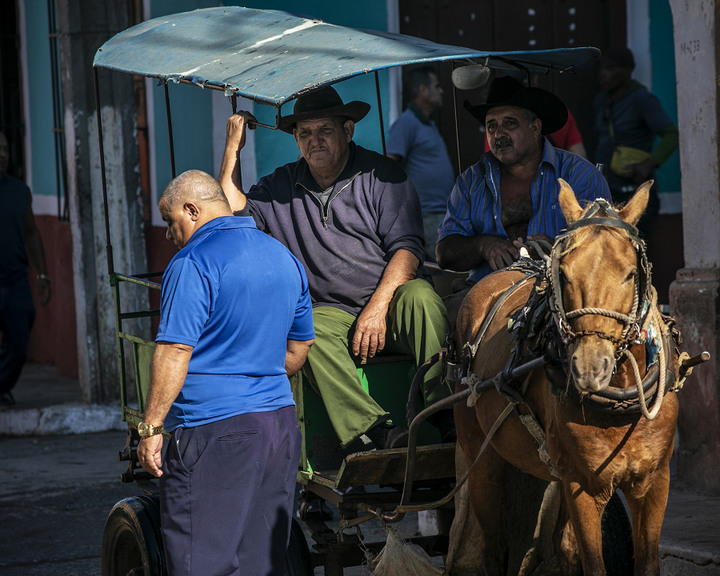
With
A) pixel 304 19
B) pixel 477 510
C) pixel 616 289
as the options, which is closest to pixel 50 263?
pixel 304 19

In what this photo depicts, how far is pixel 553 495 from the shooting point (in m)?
4.36

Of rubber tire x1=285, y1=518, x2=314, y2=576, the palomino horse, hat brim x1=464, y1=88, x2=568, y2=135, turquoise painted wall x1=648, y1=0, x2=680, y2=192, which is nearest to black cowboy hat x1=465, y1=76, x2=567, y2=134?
hat brim x1=464, y1=88, x2=568, y2=135

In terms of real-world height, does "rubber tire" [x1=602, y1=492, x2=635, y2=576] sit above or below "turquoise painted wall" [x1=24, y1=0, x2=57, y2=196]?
below

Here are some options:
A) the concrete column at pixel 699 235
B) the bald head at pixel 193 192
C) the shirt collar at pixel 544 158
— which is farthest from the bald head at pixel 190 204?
the concrete column at pixel 699 235

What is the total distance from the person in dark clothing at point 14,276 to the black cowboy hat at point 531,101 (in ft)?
17.7

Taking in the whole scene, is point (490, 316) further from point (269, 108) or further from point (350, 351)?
point (269, 108)

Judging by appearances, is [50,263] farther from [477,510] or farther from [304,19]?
[477,510]

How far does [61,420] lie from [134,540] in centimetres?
463

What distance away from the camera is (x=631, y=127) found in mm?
7961

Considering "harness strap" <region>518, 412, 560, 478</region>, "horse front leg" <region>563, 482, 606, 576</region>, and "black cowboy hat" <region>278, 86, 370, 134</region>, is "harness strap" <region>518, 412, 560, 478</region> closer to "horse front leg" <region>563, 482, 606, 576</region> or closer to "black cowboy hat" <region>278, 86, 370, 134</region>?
"horse front leg" <region>563, 482, 606, 576</region>

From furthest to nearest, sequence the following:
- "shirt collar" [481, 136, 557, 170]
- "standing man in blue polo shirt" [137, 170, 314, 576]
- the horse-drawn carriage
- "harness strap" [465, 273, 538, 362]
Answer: "shirt collar" [481, 136, 557, 170]
"harness strap" [465, 273, 538, 362]
the horse-drawn carriage
"standing man in blue polo shirt" [137, 170, 314, 576]

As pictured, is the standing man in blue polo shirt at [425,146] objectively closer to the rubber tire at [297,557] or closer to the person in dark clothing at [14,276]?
the person in dark clothing at [14,276]

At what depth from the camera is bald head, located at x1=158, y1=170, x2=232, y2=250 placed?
12.5ft

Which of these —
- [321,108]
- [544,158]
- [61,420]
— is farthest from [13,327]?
[544,158]
